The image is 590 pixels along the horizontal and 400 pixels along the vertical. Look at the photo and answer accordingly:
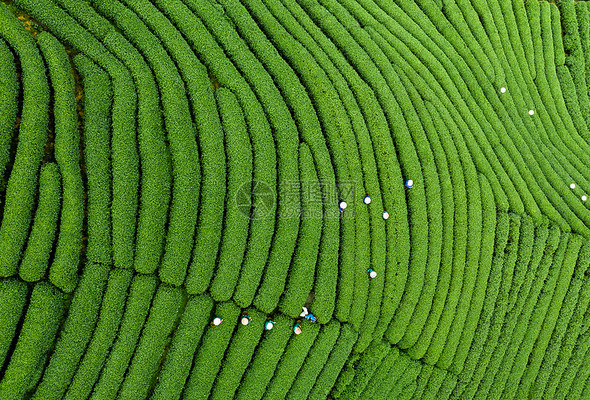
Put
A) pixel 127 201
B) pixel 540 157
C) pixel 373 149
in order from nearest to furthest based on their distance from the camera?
pixel 127 201
pixel 373 149
pixel 540 157

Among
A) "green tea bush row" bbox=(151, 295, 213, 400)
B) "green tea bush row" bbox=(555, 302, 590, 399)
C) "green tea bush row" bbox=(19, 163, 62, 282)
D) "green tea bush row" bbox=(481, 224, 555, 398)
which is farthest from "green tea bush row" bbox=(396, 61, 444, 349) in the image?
"green tea bush row" bbox=(19, 163, 62, 282)

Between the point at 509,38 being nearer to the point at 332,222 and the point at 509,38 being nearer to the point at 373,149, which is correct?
the point at 373,149

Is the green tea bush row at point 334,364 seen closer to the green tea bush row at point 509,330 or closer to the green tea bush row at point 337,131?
the green tea bush row at point 337,131

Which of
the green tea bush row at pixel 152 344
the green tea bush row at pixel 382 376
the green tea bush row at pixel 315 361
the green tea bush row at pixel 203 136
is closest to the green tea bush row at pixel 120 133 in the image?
the green tea bush row at pixel 203 136

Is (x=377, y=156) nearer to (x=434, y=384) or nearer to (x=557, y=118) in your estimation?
(x=434, y=384)

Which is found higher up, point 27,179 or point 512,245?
point 512,245

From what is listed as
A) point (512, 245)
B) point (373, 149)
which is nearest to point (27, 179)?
point (373, 149)

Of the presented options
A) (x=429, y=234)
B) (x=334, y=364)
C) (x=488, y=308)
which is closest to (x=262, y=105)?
(x=429, y=234)
